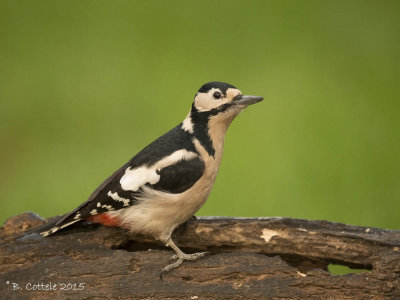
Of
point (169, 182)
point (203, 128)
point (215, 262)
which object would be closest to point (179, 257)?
point (215, 262)

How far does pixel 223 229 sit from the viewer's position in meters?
3.08

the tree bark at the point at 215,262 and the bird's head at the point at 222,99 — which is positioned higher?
the bird's head at the point at 222,99

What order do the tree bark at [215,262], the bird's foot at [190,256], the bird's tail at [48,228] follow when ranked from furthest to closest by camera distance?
the bird's tail at [48,228]
the bird's foot at [190,256]
the tree bark at [215,262]

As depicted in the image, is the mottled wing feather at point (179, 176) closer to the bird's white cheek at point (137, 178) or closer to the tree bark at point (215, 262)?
the bird's white cheek at point (137, 178)

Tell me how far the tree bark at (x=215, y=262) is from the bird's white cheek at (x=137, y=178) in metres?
0.29

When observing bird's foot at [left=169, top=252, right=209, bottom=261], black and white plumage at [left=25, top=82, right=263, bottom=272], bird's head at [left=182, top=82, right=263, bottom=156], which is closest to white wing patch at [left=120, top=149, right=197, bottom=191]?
black and white plumage at [left=25, top=82, right=263, bottom=272]

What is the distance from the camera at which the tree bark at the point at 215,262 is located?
2.73m

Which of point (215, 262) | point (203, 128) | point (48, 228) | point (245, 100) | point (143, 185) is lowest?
point (215, 262)

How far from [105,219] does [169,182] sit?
1.36ft

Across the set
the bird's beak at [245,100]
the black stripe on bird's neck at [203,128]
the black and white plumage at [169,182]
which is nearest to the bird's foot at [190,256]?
the black and white plumage at [169,182]

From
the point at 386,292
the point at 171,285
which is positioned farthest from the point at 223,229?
the point at 386,292

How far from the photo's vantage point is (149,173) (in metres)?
2.96

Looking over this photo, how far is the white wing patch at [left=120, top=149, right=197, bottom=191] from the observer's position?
2.93m

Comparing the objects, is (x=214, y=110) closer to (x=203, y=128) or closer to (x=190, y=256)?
(x=203, y=128)
